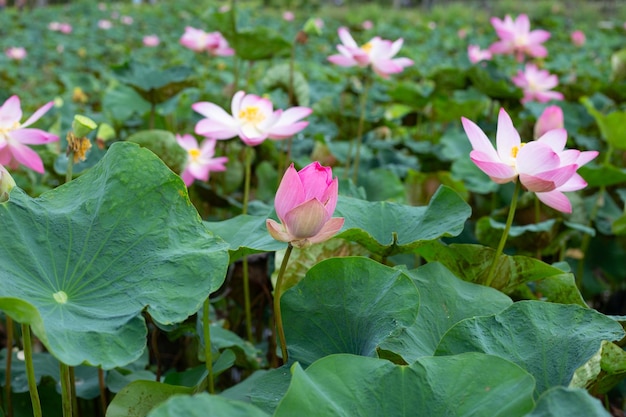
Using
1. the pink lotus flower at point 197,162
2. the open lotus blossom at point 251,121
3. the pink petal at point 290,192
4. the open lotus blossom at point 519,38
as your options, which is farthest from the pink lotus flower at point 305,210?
the open lotus blossom at point 519,38

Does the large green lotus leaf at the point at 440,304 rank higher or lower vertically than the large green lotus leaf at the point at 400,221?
lower

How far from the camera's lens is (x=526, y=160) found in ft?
2.52

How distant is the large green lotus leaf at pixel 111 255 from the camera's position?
58cm

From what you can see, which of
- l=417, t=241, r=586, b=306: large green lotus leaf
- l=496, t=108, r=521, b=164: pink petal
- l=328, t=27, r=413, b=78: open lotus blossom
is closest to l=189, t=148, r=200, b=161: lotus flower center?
l=328, t=27, r=413, b=78: open lotus blossom

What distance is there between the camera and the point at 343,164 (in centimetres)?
178

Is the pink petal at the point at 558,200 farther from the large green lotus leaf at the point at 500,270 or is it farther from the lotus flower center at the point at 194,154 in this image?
the lotus flower center at the point at 194,154

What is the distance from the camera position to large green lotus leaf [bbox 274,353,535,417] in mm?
508

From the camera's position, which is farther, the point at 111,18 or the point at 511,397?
the point at 111,18

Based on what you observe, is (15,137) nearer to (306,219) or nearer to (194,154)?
(194,154)

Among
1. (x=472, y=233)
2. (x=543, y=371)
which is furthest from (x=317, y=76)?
(x=543, y=371)

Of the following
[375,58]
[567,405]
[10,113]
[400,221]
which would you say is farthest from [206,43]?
[567,405]

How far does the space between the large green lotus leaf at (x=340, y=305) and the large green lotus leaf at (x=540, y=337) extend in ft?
0.22

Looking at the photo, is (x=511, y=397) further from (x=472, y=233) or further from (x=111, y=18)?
(x=111, y=18)

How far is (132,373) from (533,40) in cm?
155
